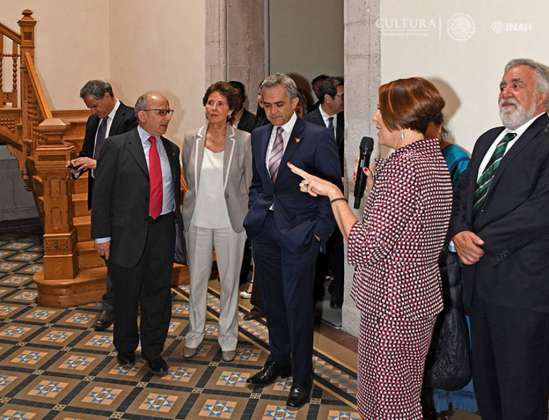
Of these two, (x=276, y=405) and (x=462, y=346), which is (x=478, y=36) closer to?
(x=462, y=346)

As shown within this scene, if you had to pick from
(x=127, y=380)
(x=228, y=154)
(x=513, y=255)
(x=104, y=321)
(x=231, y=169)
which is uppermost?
(x=228, y=154)

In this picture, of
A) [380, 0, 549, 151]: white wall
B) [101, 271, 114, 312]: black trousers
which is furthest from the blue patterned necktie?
[101, 271, 114, 312]: black trousers

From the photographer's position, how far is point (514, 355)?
3266 mm

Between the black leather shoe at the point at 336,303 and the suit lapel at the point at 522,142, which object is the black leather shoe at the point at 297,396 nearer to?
the suit lapel at the point at 522,142

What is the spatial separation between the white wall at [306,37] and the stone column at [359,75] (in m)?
1.96

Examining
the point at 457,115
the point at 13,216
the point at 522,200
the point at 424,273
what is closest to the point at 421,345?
the point at 424,273

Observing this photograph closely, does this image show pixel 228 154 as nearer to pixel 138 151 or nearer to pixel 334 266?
pixel 138 151

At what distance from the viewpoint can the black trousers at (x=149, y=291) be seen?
4715mm

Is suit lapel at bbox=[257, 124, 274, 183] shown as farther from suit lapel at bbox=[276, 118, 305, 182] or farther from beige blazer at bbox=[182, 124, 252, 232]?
beige blazer at bbox=[182, 124, 252, 232]

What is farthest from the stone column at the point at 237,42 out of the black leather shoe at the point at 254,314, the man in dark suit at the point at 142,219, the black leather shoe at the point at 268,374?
the black leather shoe at the point at 268,374

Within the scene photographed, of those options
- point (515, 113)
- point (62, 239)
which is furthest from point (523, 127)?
point (62, 239)

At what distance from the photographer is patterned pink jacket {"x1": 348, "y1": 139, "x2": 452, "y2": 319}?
106 inches

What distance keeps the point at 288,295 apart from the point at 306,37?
4109 mm

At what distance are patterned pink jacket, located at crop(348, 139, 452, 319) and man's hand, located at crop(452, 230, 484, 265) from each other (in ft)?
1.62
